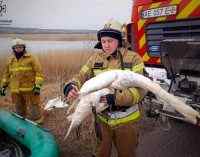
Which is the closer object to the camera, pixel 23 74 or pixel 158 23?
pixel 158 23

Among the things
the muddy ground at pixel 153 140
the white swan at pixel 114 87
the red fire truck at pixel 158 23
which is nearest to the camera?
the white swan at pixel 114 87

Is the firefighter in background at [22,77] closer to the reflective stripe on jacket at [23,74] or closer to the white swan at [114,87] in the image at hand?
the reflective stripe on jacket at [23,74]

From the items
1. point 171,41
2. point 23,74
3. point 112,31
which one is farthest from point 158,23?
point 23,74

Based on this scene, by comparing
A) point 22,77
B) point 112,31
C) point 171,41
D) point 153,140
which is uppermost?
point 112,31

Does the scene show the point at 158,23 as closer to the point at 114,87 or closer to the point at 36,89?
the point at 114,87

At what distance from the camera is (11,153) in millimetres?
5141

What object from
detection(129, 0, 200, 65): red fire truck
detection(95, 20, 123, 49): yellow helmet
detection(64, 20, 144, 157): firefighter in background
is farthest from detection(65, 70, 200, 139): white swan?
detection(129, 0, 200, 65): red fire truck

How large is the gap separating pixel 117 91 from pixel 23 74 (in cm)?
398

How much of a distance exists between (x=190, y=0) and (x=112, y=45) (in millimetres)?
1340

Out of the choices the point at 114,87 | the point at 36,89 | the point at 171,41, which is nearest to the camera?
the point at 114,87

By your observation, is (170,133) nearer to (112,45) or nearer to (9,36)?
(112,45)

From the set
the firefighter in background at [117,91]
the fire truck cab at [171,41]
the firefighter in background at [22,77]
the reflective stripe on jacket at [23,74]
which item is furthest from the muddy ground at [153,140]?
the firefighter in background at [117,91]

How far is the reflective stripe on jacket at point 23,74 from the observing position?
731 cm

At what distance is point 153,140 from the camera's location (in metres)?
5.92
